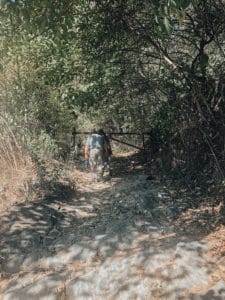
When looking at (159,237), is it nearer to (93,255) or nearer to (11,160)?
(93,255)

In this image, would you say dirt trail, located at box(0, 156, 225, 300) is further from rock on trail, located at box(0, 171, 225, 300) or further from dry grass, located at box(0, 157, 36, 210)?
dry grass, located at box(0, 157, 36, 210)

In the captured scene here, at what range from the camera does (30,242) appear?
558cm

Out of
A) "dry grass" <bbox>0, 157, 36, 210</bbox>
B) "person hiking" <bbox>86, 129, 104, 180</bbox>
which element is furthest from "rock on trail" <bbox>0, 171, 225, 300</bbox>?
"person hiking" <bbox>86, 129, 104, 180</bbox>

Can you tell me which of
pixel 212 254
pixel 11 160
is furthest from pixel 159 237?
pixel 11 160

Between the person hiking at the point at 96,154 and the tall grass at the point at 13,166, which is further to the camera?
the person hiking at the point at 96,154

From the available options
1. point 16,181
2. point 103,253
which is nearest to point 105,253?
point 103,253

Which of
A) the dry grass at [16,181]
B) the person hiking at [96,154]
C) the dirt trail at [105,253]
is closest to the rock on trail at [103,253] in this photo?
the dirt trail at [105,253]

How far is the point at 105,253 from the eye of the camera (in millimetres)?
5098

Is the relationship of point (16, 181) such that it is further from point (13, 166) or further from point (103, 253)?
point (103, 253)

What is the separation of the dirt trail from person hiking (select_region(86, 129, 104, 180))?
98.2 inches

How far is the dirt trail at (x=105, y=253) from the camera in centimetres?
411

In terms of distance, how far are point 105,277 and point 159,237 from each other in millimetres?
1400

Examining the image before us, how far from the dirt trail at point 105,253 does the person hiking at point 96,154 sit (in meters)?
2.49

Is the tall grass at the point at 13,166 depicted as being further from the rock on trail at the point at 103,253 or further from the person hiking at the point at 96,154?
the person hiking at the point at 96,154
